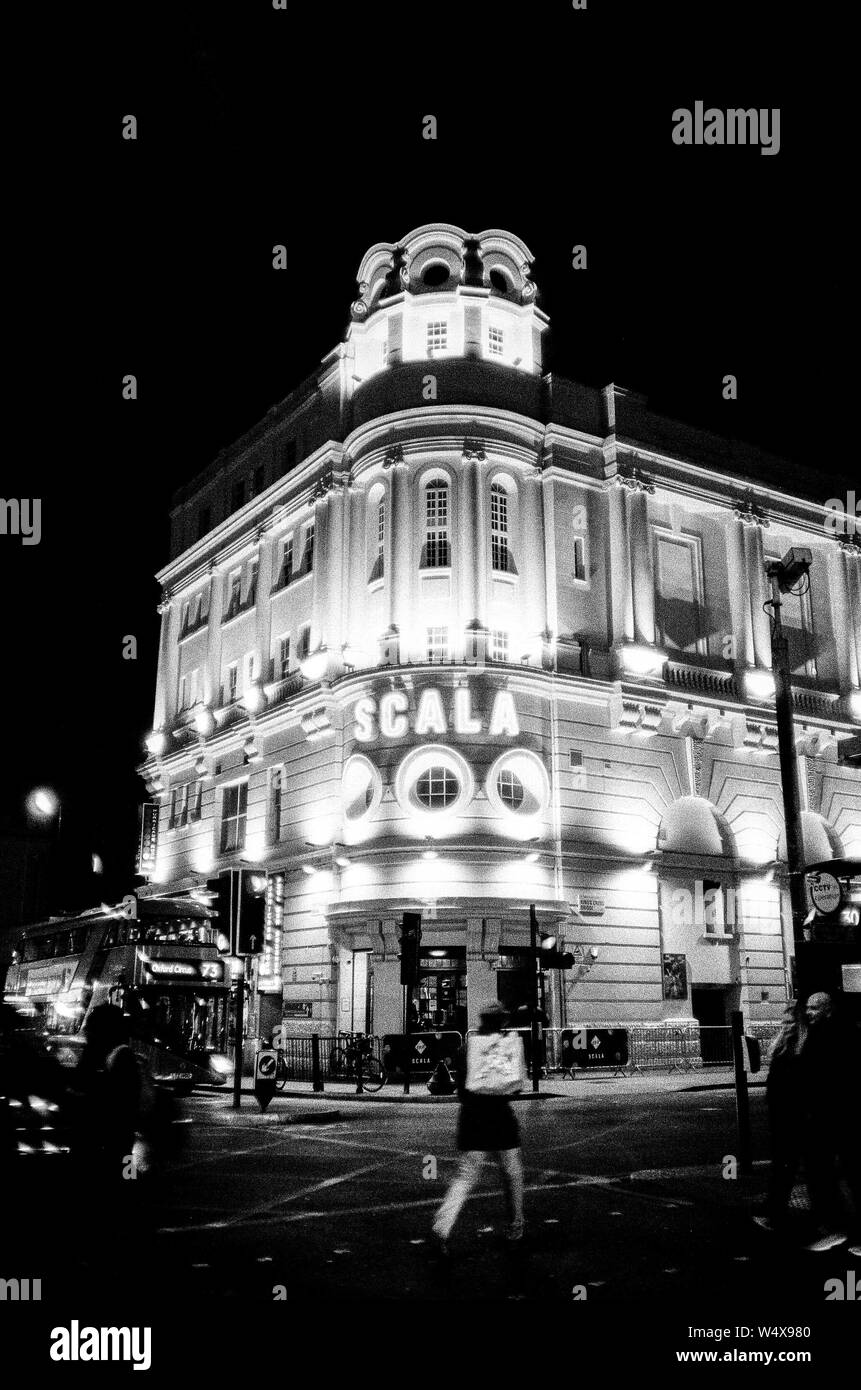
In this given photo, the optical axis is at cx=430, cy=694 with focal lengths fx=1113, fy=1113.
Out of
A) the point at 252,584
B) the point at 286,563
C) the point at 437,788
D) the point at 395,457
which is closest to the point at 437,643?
the point at 437,788

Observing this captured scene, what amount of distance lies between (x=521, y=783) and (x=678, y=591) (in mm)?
10500

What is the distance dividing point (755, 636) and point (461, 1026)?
58.7 ft

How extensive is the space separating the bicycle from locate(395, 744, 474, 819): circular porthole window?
6.51 m

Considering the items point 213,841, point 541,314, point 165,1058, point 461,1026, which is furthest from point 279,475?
point 165,1058

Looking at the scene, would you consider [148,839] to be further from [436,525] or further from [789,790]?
[789,790]

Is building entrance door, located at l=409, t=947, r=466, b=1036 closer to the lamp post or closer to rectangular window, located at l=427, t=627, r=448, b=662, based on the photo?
rectangular window, located at l=427, t=627, r=448, b=662

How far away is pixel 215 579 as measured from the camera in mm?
46219

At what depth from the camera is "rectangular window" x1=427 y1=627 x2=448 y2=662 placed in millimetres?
34031

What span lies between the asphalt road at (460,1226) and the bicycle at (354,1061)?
10938 mm

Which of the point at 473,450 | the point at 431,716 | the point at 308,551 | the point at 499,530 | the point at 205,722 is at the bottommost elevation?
the point at 431,716

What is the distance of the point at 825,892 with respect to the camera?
1564 cm

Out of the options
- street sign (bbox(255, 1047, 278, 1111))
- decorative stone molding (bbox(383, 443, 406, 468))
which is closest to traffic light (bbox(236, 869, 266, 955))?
street sign (bbox(255, 1047, 278, 1111))

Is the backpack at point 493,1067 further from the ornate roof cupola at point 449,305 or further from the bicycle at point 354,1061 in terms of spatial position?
the ornate roof cupola at point 449,305
